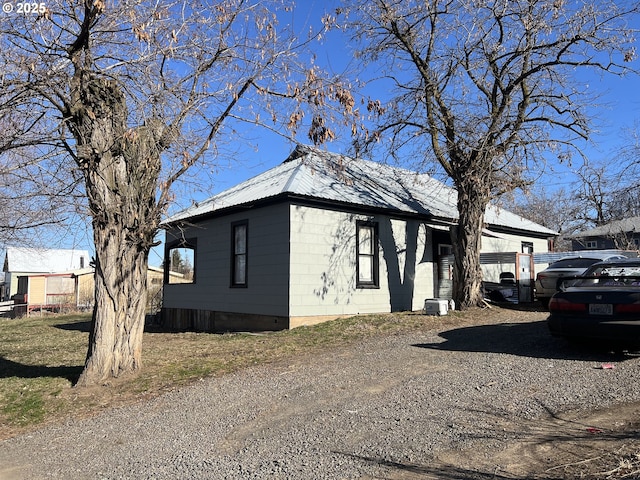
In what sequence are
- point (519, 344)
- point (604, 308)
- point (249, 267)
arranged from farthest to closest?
1. point (249, 267)
2. point (519, 344)
3. point (604, 308)

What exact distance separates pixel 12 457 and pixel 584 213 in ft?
169

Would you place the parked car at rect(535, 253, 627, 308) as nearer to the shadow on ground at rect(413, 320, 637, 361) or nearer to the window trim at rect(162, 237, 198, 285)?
the shadow on ground at rect(413, 320, 637, 361)

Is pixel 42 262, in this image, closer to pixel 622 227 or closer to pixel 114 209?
pixel 114 209

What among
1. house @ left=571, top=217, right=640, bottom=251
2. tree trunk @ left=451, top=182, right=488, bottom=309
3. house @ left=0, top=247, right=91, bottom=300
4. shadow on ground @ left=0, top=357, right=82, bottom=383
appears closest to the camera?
shadow on ground @ left=0, top=357, right=82, bottom=383

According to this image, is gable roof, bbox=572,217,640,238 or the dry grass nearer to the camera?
the dry grass

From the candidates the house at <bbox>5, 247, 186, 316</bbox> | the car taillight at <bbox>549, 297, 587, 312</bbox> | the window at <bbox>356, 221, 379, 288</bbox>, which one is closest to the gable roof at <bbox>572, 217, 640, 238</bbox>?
the window at <bbox>356, 221, 379, 288</bbox>

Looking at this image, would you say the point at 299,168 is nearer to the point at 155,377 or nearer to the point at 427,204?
the point at 427,204

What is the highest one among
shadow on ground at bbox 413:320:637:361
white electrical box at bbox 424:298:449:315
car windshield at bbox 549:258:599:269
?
car windshield at bbox 549:258:599:269

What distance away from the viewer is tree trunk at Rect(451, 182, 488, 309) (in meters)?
14.4

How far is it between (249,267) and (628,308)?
32.4ft

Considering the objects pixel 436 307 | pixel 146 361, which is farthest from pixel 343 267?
pixel 146 361

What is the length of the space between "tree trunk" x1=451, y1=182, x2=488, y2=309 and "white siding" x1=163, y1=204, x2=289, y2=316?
5019 mm

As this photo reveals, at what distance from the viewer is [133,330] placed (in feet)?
27.5

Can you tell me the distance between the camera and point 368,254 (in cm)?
1491
